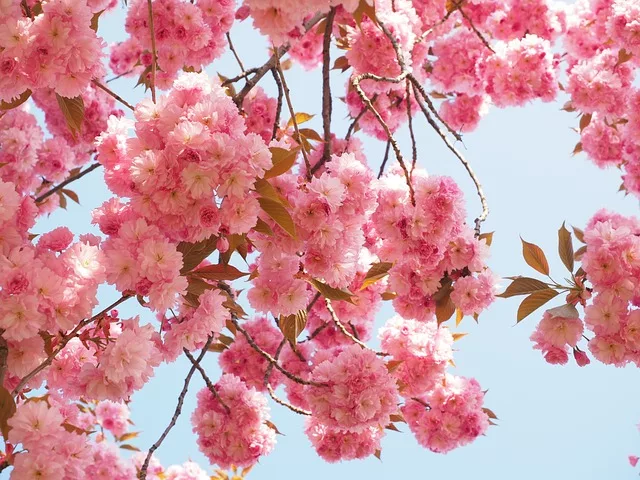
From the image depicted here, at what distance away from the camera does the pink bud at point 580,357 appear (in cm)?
208

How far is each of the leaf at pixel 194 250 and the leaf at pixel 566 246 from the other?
1181 millimetres

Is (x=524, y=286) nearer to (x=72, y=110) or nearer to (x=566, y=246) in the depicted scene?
(x=566, y=246)

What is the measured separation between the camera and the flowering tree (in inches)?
54.4

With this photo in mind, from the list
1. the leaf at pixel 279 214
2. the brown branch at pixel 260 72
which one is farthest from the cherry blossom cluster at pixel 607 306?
the brown branch at pixel 260 72

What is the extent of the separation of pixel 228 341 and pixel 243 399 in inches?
20.0

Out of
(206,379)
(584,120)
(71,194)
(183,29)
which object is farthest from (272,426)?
(584,120)

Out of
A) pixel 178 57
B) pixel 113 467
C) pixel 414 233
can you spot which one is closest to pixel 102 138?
pixel 414 233

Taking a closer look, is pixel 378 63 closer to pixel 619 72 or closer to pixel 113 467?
pixel 619 72

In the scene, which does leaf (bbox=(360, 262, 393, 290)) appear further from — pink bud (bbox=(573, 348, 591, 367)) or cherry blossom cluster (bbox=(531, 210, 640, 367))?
pink bud (bbox=(573, 348, 591, 367))

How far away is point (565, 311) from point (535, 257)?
20 centimetres

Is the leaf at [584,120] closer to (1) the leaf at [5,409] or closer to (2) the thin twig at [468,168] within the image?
(2) the thin twig at [468,168]

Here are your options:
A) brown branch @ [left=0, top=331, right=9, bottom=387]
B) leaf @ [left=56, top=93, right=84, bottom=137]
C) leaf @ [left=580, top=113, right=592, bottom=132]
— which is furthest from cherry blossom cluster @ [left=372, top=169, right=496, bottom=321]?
leaf @ [left=580, top=113, right=592, bottom=132]

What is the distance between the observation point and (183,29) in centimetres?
270

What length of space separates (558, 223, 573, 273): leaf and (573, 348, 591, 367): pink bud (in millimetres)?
267
